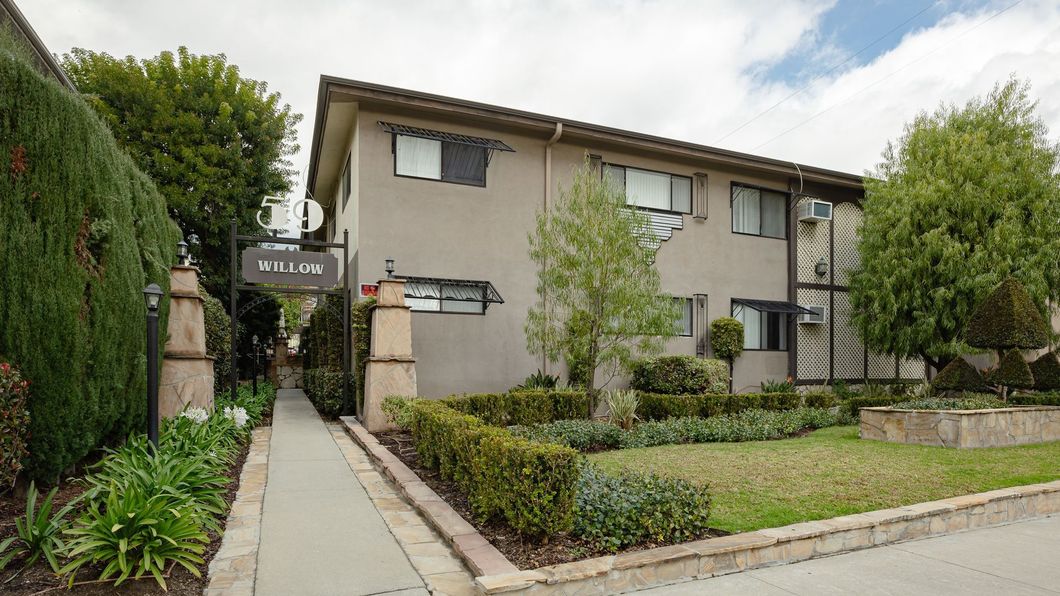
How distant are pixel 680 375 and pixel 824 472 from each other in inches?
231

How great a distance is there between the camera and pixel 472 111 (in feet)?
40.2

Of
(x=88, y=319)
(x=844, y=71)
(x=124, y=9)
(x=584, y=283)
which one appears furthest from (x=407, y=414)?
(x=844, y=71)

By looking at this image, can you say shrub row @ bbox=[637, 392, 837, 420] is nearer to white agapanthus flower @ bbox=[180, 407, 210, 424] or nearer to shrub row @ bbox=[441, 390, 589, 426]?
shrub row @ bbox=[441, 390, 589, 426]

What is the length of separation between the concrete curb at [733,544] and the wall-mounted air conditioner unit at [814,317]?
32.7 ft

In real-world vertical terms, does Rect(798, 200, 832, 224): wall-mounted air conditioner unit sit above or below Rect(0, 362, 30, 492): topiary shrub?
above

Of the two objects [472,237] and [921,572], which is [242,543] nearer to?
[921,572]

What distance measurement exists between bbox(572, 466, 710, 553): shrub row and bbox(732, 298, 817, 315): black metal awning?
11128 mm

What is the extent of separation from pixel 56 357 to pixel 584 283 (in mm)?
7121

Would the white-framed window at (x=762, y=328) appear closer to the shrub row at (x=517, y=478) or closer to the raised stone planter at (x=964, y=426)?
the raised stone planter at (x=964, y=426)

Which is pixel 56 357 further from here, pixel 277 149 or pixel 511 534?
pixel 277 149

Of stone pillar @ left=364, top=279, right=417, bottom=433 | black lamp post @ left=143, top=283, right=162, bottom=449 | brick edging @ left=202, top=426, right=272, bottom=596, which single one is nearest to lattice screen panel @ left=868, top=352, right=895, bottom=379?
stone pillar @ left=364, top=279, right=417, bottom=433

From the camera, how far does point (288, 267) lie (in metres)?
11.4

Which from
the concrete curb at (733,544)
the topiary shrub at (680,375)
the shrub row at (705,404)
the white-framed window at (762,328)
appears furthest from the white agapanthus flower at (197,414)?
the white-framed window at (762,328)

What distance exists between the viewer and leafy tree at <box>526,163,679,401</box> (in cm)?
1023
